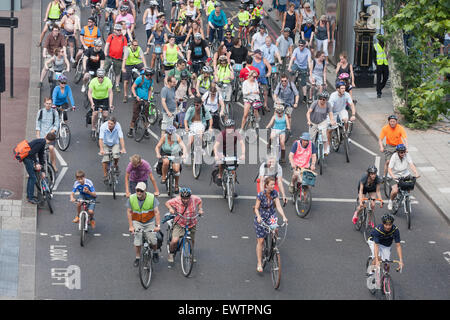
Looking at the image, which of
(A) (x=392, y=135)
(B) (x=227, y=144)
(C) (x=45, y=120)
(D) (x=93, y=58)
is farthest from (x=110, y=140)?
(A) (x=392, y=135)

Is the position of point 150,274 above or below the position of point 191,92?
below

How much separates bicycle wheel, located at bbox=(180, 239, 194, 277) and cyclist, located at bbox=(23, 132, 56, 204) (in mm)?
4408

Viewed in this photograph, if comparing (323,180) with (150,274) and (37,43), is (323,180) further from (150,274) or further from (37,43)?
(37,43)

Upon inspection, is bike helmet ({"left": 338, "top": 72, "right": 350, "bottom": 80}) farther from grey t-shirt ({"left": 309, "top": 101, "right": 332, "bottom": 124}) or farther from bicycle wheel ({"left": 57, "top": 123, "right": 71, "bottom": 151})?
bicycle wheel ({"left": 57, "top": 123, "right": 71, "bottom": 151})

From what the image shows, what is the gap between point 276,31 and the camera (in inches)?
1558

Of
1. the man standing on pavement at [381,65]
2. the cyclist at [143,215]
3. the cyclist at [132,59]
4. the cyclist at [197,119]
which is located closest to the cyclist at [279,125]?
the cyclist at [197,119]

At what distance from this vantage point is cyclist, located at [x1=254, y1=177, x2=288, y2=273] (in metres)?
19.5

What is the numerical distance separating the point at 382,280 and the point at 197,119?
7781 mm

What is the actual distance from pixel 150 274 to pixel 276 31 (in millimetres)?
21809

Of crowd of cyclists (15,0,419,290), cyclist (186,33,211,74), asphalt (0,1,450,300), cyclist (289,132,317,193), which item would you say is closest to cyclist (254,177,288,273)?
crowd of cyclists (15,0,419,290)

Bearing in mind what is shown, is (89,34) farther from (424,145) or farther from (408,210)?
(408,210)

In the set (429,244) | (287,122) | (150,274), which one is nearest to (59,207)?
(150,274)

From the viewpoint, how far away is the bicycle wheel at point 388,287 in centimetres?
1853

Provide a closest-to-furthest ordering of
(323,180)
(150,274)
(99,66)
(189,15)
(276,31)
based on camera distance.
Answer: (150,274)
(323,180)
(99,66)
(189,15)
(276,31)
